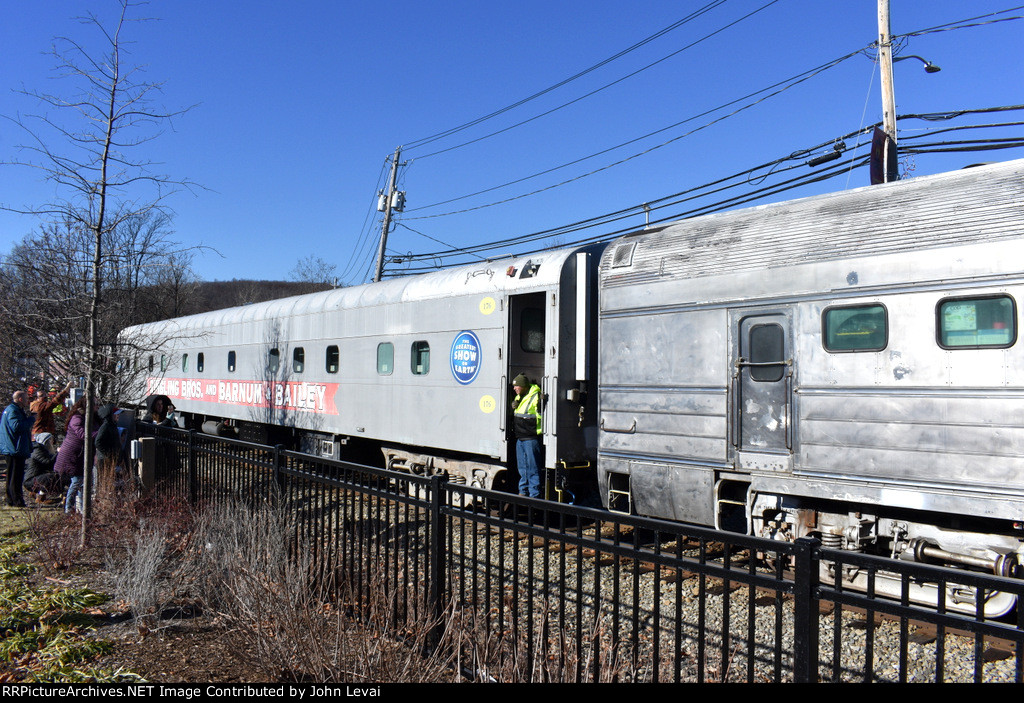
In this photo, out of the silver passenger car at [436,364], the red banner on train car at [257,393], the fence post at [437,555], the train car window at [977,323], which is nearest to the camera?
the fence post at [437,555]

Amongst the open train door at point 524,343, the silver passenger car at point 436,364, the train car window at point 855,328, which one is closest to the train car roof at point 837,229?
the train car window at point 855,328

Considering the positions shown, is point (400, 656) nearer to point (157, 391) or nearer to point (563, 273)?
point (563, 273)

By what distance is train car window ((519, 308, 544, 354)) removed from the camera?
973 centimetres

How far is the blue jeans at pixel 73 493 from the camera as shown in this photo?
27.8ft

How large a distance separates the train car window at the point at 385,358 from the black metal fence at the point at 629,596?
4151 mm

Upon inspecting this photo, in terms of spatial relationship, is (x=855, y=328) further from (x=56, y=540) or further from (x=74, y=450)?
(x=74, y=450)

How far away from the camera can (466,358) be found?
9.95 m

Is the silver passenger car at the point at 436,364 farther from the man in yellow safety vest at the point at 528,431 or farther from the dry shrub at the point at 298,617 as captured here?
the dry shrub at the point at 298,617

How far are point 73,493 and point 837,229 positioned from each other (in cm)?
911

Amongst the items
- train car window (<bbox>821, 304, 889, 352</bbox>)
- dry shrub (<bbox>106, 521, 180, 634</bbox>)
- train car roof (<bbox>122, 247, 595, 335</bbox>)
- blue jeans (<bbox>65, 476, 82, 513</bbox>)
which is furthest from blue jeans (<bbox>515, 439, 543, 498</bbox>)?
blue jeans (<bbox>65, 476, 82, 513</bbox>)

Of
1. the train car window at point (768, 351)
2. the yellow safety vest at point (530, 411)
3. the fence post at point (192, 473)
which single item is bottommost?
the fence post at point (192, 473)

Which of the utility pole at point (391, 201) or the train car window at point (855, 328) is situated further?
the utility pole at point (391, 201)

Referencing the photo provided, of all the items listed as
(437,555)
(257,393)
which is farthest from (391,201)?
(437,555)

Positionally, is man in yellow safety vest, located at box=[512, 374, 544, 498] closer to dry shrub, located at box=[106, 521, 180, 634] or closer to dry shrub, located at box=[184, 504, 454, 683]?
dry shrub, located at box=[184, 504, 454, 683]
